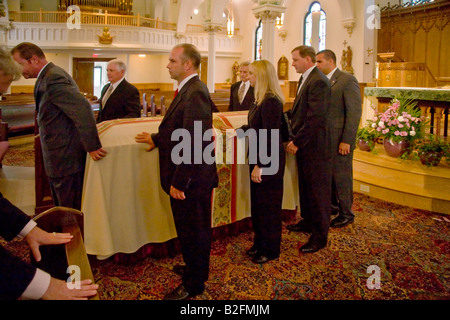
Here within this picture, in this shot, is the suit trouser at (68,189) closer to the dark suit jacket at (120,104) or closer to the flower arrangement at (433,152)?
the dark suit jacket at (120,104)

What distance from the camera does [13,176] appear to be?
19.6 feet

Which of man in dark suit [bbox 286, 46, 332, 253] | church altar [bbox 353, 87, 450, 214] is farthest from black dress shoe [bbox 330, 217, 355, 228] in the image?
church altar [bbox 353, 87, 450, 214]

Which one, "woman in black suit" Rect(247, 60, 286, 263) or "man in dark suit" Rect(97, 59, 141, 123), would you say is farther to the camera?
"man in dark suit" Rect(97, 59, 141, 123)

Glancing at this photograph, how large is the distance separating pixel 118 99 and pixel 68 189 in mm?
1335

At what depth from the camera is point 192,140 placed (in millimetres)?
2412

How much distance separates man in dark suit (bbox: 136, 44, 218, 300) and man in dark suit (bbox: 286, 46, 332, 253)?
44.7 inches

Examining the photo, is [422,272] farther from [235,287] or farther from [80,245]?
[80,245]

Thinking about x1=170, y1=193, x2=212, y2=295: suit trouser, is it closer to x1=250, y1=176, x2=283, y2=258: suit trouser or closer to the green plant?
x1=250, y1=176, x2=283, y2=258: suit trouser

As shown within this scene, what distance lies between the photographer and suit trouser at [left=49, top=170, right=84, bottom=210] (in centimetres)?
307

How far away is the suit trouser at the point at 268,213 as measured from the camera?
3164 mm

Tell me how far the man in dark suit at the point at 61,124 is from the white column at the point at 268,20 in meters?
9.29

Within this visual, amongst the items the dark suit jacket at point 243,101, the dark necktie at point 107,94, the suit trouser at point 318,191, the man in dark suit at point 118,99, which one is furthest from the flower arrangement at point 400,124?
the dark necktie at point 107,94

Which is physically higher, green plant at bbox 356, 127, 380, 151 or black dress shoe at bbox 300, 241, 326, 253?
green plant at bbox 356, 127, 380, 151

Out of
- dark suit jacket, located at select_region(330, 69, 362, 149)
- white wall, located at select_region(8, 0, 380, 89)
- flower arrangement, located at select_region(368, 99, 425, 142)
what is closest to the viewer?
dark suit jacket, located at select_region(330, 69, 362, 149)
